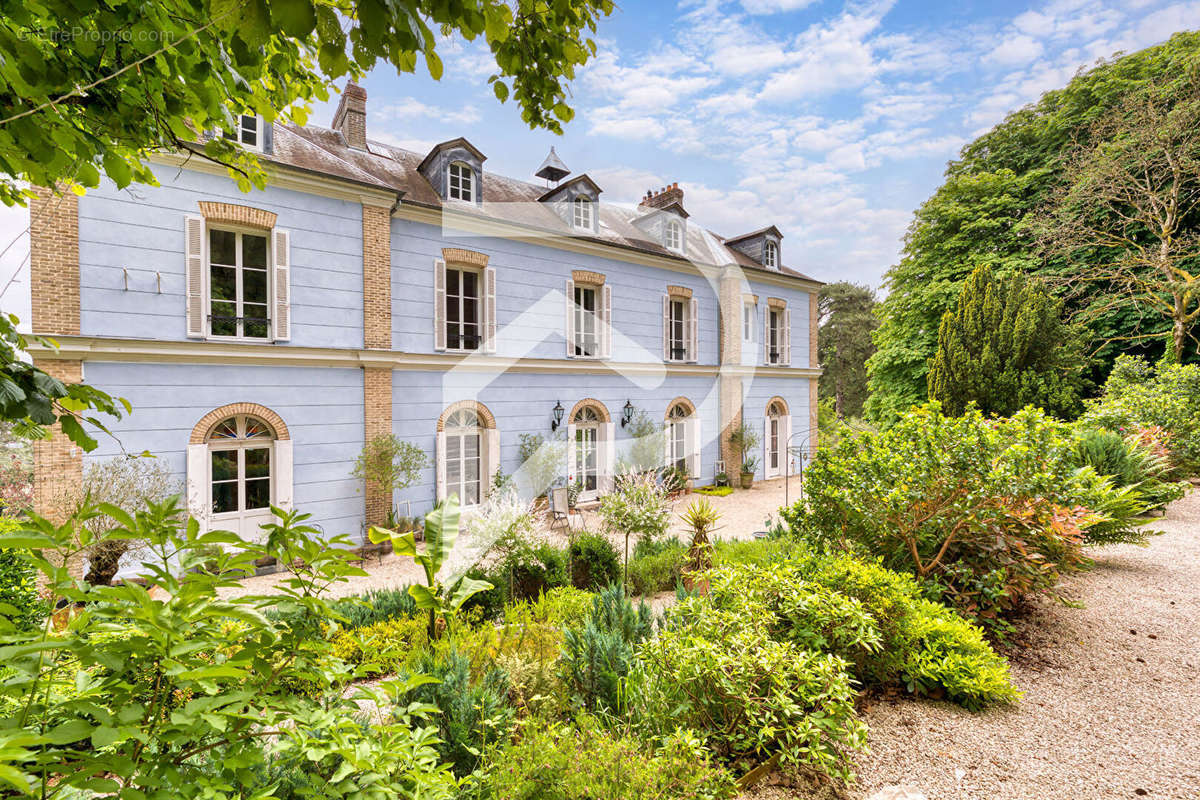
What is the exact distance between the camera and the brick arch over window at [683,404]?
13.6m

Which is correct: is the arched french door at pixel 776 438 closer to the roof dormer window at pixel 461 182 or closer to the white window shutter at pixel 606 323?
the white window shutter at pixel 606 323

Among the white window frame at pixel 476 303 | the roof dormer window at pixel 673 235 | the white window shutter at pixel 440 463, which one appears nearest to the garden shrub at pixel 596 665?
the white window shutter at pixel 440 463

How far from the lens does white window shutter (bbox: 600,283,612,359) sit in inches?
488

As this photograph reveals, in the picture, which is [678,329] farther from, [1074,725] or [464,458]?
[1074,725]

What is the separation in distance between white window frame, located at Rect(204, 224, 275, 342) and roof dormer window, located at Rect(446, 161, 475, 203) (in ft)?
12.1

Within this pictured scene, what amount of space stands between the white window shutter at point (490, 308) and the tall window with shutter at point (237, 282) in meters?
3.52

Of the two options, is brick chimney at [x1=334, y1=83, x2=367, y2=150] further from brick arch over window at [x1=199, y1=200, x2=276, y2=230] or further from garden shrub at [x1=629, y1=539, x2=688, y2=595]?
garden shrub at [x1=629, y1=539, x2=688, y2=595]

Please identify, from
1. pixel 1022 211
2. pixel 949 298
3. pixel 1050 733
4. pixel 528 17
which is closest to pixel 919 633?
pixel 1050 733

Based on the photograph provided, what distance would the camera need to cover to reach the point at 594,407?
40.5 ft

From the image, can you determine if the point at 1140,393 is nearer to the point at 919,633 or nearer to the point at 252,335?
the point at 919,633

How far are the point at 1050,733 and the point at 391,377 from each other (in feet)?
30.1

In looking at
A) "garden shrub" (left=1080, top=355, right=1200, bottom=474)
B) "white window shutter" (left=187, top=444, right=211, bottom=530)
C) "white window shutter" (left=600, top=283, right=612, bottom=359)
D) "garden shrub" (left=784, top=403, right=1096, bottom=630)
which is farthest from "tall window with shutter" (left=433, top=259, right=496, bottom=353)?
"garden shrub" (left=1080, top=355, right=1200, bottom=474)

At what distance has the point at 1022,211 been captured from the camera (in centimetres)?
1744

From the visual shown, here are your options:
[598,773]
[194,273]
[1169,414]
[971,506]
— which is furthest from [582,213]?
[1169,414]
